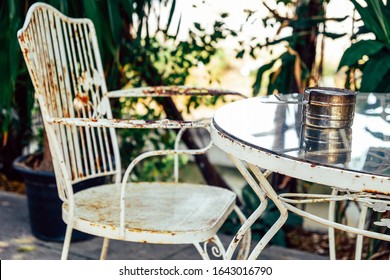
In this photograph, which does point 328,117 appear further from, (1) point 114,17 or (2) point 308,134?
(1) point 114,17

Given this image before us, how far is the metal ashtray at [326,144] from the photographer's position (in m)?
1.20

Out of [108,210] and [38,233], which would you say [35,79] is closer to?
[108,210]

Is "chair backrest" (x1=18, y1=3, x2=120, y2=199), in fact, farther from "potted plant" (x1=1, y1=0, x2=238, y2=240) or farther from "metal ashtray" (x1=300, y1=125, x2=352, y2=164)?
"metal ashtray" (x1=300, y1=125, x2=352, y2=164)

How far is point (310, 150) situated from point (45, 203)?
1.72 meters

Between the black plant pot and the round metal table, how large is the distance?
121 cm

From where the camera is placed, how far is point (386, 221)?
127 cm

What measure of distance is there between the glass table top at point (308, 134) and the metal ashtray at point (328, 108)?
2 centimetres

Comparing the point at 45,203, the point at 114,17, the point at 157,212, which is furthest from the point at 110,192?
the point at 114,17

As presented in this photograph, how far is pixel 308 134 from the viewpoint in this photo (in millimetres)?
1364

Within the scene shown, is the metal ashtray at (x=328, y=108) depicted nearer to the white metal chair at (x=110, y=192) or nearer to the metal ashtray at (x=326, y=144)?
the metal ashtray at (x=326, y=144)

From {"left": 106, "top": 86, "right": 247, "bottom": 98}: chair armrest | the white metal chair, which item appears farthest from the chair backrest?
{"left": 106, "top": 86, "right": 247, "bottom": 98}: chair armrest

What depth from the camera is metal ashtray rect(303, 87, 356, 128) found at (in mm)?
1396
